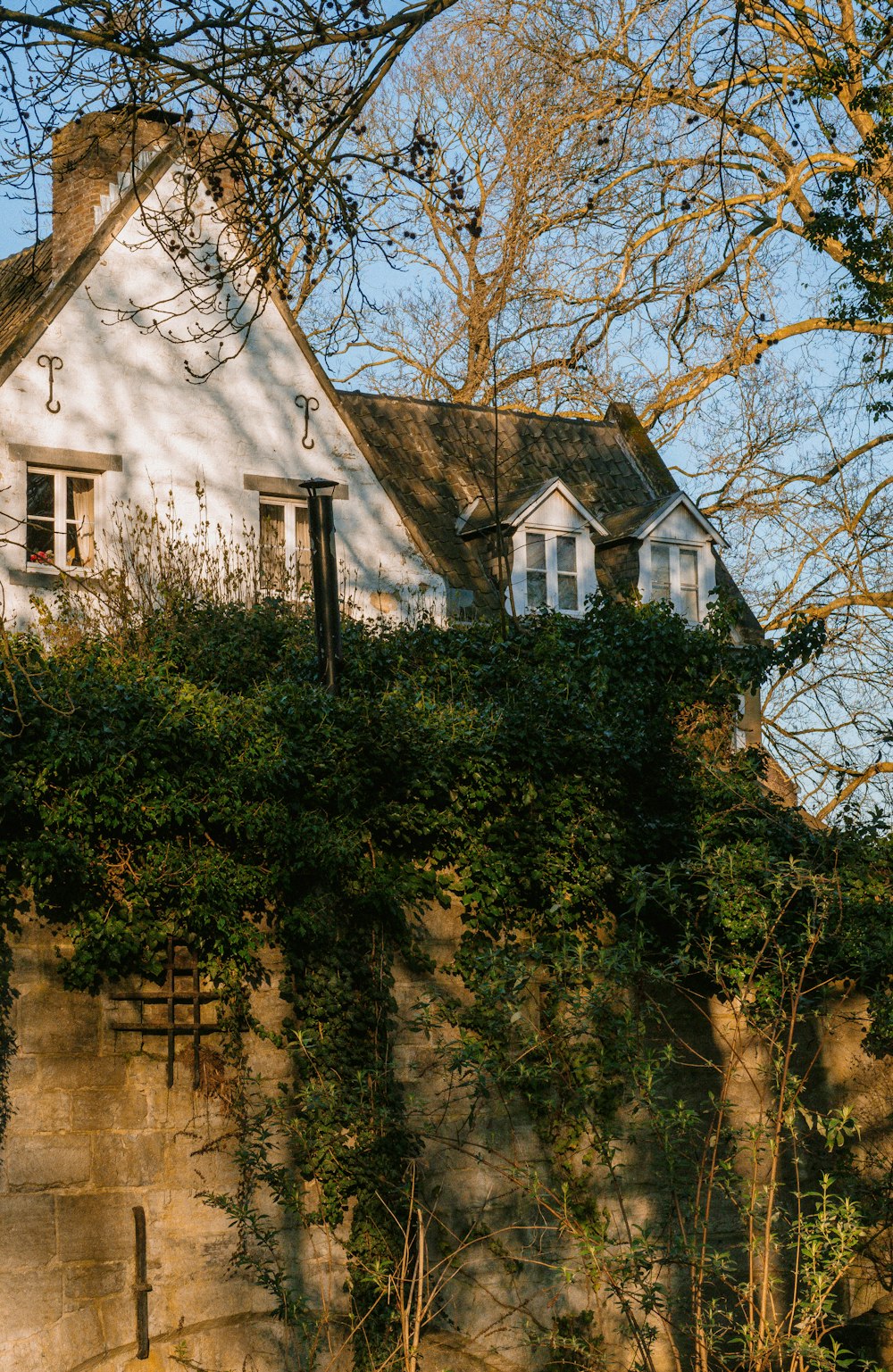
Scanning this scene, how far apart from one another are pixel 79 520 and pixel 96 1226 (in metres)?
9.08

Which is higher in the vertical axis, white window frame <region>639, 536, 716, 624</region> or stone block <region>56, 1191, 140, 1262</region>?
white window frame <region>639, 536, 716, 624</region>

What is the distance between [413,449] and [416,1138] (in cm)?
1174

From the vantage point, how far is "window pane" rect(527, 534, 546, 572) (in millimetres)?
17938

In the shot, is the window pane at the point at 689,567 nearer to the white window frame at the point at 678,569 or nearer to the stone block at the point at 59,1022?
the white window frame at the point at 678,569

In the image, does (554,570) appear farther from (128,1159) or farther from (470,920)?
(128,1159)

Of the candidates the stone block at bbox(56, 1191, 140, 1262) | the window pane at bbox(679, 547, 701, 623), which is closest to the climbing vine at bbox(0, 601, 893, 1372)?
the stone block at bbox(56, 1191, 140, 1262)

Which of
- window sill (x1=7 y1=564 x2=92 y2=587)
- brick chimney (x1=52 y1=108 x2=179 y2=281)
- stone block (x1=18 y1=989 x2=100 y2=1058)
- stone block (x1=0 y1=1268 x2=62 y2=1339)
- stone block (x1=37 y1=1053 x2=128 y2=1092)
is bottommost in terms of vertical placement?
stone block (x1=0 y1=1268 x2=62 y2=1339)

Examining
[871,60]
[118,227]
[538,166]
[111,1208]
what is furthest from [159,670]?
[538,166]

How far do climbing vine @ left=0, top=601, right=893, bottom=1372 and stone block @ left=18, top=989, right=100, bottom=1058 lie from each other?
0.37 ft

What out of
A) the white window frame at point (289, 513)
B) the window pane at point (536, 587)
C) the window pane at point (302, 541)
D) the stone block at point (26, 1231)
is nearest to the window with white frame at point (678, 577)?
the window pane at point (536, 587)

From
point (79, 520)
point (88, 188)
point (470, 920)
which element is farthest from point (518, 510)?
point (470, 920)

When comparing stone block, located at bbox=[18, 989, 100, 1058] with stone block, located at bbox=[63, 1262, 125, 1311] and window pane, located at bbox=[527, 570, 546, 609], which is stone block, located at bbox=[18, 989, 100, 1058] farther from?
window pane, located at bbox=[527, 570, 546, 609]

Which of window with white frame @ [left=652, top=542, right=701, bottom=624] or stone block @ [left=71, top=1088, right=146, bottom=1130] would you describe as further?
window with white frame @ [left=652, top=542, right=701, bottom=624]

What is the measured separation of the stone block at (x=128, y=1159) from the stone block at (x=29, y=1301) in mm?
484
